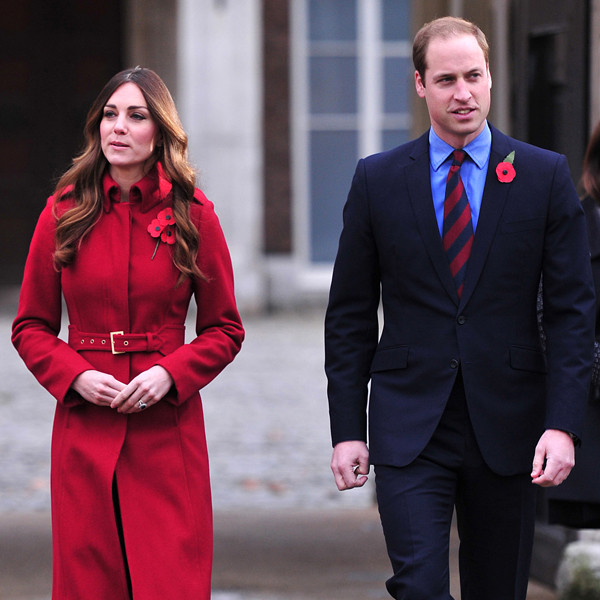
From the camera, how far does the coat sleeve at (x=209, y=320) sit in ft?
12.2

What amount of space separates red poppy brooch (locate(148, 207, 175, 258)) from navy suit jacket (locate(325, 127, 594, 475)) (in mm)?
436

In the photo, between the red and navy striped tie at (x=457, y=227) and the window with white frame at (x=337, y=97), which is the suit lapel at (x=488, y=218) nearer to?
the red and navy striped tie at (x=457, y=227)

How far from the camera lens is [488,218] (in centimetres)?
360

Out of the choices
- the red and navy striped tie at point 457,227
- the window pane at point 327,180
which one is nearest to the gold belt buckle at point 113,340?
the red and navy striped tie at point 457,227

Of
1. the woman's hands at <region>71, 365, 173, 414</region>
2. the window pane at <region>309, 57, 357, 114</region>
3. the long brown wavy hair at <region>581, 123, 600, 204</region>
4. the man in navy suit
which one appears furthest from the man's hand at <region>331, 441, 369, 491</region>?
the window pane at <region>309, 57, 357, 114</region>

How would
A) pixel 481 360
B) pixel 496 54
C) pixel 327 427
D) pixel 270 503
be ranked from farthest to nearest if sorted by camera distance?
1. pixel 327 427
2. pixel 270 503
3. pixel 496 54
4. pixel 481 360

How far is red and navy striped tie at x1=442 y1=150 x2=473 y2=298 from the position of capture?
3605 mm

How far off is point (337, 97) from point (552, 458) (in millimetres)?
13905

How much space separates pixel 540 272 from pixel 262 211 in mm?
13427

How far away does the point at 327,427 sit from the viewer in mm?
9703

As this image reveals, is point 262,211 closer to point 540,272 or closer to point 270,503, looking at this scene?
point 270,503

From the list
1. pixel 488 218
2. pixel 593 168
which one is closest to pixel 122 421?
pixel 488 218

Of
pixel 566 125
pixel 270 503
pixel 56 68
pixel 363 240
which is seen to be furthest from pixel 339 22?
pixel 363 240

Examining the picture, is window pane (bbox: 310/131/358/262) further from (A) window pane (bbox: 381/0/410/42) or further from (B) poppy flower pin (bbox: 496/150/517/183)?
(B) poppy flower pin (bbox: 496/150/517/183)
